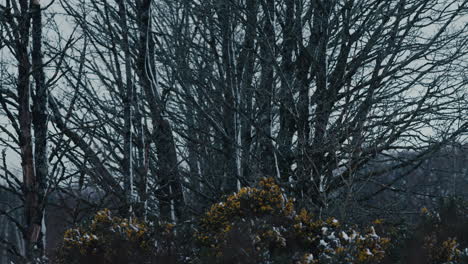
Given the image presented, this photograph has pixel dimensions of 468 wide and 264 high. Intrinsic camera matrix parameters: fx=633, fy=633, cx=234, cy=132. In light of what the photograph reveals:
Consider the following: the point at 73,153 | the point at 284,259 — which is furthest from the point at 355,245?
the point at 73,153

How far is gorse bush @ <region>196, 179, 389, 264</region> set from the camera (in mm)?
4711

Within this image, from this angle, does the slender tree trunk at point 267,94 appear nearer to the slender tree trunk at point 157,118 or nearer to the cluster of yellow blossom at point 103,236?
the slender tree trunk at point 157,118

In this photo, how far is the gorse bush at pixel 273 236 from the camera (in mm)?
4711

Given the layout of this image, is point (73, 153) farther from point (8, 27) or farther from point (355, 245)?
point (355, 245)

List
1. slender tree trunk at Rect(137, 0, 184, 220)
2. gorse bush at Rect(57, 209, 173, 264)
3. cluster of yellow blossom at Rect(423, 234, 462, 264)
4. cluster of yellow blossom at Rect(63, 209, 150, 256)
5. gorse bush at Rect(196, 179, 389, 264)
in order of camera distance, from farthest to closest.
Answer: slender tree trunk at Rect(137, 0, 184, 220) → cluster of yellow blossom at Rect(63, 209, 150, 256) → gorse bush at Rect(57, 209, 173, 264) → cluster of yellow blossom at Rect(423, 234, 462, 264) → gorse bush at Rect(196, 179, 389, 264)

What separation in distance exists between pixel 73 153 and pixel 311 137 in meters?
4.07

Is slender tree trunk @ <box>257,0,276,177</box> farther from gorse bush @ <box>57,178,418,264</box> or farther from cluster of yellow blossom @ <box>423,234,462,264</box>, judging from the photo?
cluster of yellow blossom @ <box>423,234,462,264</box>

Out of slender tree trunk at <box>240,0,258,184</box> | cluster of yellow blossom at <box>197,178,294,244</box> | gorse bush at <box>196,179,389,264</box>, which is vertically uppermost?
slender tree trunk at <box>240,0,258,184</box>

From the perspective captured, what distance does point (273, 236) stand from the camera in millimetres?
5148

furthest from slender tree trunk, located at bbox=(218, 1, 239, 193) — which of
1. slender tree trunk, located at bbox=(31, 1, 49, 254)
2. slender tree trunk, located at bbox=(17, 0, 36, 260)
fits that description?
slender tree trunk, located at bbox=(17, 0, 36, 260)

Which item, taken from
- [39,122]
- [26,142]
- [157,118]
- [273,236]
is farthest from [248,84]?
[273,236]

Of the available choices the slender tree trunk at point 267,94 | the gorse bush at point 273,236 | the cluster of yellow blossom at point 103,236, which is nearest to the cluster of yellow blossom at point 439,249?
the gorse bush at point 273,236

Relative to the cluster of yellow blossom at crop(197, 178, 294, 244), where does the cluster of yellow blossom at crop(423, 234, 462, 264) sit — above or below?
below

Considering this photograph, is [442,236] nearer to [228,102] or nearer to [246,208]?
[246,208]
